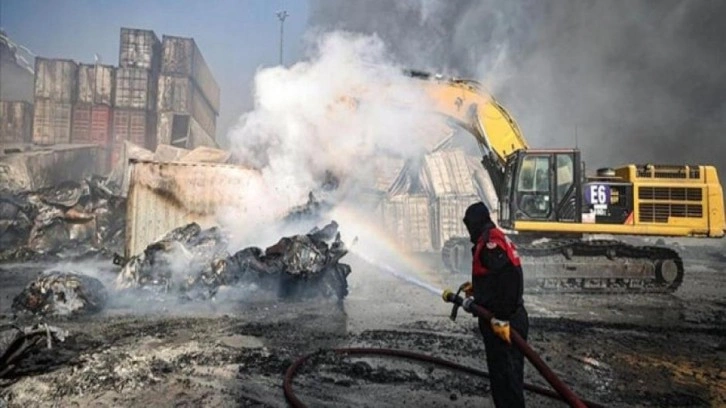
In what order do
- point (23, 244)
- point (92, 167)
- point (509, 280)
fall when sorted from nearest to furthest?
point (509, 280) < point (23, 244) < point (92, 167)

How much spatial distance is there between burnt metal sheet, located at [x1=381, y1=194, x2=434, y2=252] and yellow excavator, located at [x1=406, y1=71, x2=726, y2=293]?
636 centimetres

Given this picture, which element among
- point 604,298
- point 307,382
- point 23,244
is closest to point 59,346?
point 307,382

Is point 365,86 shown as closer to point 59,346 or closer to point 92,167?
point 59,346

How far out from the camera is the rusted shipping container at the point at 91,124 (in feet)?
70.0

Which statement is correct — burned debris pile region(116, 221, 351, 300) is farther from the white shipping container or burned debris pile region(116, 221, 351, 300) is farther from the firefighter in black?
the white shipping container

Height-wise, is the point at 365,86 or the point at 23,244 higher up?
the point at 365,86

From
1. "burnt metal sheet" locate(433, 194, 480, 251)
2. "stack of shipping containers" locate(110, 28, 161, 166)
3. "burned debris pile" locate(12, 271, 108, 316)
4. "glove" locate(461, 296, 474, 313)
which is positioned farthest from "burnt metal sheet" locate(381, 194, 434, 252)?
"stack of shipping containers" locate(110, 28, 161, 166)

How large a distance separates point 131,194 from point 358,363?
6615 millimetres

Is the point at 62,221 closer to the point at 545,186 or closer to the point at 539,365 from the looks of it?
the point at 545,186

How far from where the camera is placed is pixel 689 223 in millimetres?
8508

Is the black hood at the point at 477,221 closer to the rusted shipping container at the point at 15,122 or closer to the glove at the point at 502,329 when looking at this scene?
the glove at the point at 502,329

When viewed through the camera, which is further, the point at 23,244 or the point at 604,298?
the point at 23,244

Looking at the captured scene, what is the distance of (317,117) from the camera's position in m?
8.56

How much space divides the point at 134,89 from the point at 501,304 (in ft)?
77.8
